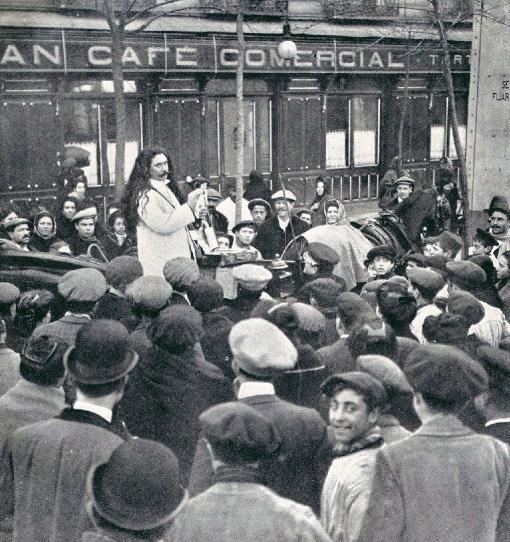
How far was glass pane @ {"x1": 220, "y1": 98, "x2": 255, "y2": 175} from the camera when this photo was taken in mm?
18359

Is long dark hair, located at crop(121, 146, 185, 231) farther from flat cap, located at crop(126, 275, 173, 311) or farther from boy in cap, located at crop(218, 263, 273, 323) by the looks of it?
flat cap, located at crop(126, 275, 173, 311)

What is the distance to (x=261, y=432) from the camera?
9.52ft

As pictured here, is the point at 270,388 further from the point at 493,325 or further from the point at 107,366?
the point at 493,325

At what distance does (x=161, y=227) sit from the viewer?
712cm

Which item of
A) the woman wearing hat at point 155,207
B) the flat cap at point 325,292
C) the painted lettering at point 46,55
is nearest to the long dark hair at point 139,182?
the woman wearing hat at point 155,207

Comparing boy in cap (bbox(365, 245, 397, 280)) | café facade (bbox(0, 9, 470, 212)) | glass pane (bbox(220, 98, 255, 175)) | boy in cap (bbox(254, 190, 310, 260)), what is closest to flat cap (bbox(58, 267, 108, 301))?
boy in cap (bbox(365, 245, 397, 280))

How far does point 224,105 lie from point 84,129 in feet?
10.8

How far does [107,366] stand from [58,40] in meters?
12.8

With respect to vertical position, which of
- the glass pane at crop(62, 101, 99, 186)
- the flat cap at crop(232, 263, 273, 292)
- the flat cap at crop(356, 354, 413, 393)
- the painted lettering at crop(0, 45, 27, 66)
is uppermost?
the painted lettering at crop(0, 45, 27, 66)

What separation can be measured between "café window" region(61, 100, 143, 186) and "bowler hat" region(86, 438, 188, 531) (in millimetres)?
Result: 13603

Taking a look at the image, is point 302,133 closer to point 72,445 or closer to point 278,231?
point 278,231

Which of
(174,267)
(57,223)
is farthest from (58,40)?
(174,267)

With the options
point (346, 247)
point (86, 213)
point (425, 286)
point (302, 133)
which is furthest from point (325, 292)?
point (302, 133)

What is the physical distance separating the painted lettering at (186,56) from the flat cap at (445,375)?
14.4 meters
